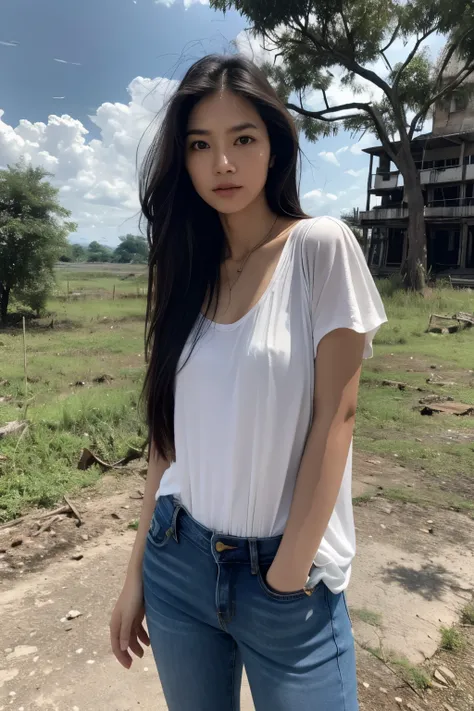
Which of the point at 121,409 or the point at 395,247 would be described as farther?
the point at 395,247

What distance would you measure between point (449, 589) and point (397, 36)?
17.5 meters

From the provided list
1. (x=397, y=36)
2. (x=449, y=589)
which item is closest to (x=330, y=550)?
(x=449, y=589)

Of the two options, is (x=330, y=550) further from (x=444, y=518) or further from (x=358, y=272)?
(x=444, y=518)

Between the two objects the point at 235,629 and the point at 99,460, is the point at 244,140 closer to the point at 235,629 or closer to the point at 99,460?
the point at 235,629

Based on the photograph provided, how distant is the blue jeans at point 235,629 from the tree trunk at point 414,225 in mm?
16285

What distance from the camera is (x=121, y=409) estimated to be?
534 centimetres

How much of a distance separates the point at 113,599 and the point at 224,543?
1867 mm

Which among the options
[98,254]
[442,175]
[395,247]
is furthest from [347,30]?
[98,254]

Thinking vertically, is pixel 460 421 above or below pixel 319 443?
below

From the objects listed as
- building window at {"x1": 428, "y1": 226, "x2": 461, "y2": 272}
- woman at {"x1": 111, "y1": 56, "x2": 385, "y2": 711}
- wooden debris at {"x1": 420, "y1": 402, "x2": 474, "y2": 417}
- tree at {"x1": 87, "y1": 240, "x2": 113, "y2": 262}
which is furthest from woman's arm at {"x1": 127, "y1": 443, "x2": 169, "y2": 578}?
tree at {"x1": 87, "y1": 240, "x2": 113, "y2": 262}

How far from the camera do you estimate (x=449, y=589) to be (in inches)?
99.3

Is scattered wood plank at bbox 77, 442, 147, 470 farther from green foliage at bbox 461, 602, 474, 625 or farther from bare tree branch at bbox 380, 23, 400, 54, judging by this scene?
bare tree branch at bbox 380, 23, 400, 54

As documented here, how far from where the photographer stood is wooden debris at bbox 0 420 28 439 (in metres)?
4.52

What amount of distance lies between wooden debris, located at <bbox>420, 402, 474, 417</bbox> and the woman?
15.9 ft
